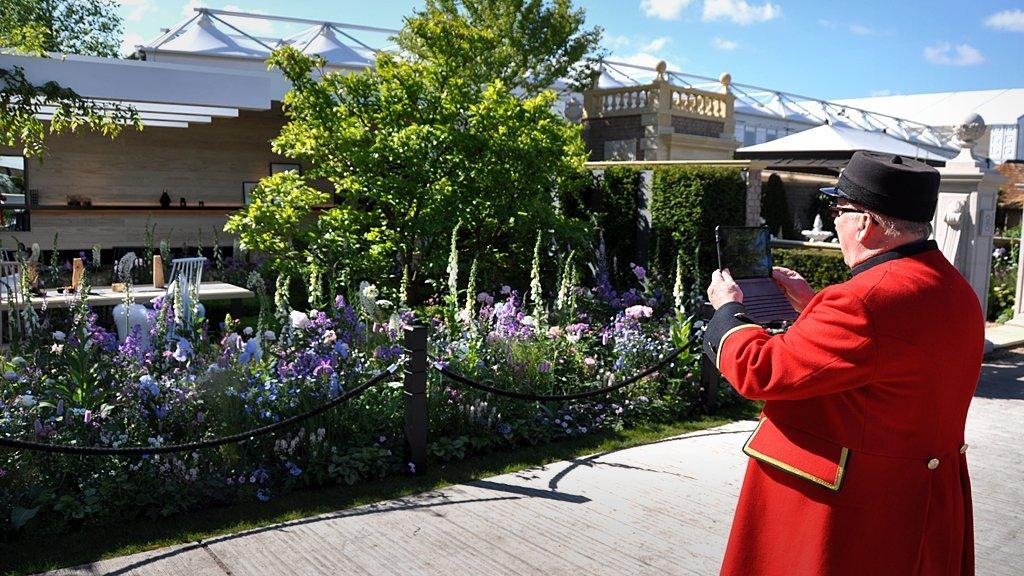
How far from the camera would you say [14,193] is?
679 inches

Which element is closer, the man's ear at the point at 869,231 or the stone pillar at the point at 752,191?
the man's ear at the point at 869,231

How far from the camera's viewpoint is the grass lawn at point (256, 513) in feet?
14.7

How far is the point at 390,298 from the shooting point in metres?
9.97

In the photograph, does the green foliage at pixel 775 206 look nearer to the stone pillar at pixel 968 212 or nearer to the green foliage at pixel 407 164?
the stone pillar at pixel 968 212

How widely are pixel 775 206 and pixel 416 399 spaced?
59.0 ft

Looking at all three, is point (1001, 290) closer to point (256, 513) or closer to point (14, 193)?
point (256, 513)

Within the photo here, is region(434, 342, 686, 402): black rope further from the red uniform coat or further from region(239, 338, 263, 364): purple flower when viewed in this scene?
the red uniform coat

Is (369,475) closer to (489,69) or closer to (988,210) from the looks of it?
(988,210)

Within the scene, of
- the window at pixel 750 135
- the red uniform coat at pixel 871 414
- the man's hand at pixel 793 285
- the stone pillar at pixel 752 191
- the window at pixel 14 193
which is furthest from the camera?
the window at pixel 750 135

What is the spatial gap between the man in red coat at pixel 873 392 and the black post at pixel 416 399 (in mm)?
3331

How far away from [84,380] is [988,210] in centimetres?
1037

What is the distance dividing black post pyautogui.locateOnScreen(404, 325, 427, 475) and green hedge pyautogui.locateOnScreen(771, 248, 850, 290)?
6.80m

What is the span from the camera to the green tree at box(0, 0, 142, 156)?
33.2 ft

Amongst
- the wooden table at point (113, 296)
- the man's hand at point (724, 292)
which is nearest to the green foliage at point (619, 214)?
the wooden table at point (113, 296)
